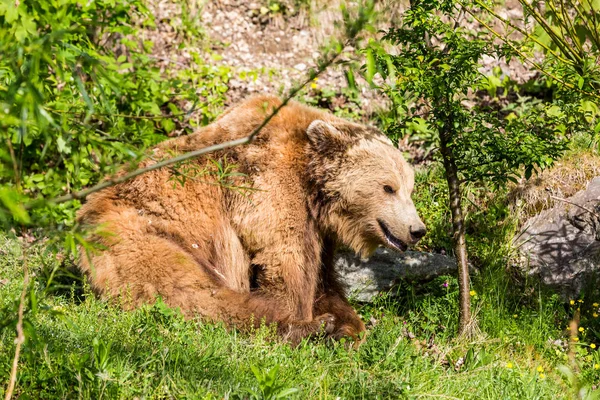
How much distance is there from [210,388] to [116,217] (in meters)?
2.07

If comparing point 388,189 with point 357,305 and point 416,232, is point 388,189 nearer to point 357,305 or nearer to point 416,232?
point 416,232

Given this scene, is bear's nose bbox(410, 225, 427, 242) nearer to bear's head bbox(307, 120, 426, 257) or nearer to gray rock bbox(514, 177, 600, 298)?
bear's head bbox(307, 120, 426, 257)

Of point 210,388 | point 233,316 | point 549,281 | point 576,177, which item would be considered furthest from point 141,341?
point 576,177

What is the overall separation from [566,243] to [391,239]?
1988mm

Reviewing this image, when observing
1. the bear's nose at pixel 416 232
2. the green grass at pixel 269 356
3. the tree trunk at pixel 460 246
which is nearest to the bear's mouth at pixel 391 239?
the bear's nose at pixel 416 232

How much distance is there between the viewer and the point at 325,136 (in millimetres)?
6082

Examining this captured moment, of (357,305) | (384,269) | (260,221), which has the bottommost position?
(357,305)

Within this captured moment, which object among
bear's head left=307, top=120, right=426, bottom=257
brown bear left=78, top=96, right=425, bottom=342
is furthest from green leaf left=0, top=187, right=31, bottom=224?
bear's head left=307, top=120, right=426, bottom=257

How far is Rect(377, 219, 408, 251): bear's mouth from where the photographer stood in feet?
20.1

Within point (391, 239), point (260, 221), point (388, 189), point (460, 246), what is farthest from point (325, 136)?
point (460, 246)

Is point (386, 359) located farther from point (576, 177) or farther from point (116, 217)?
point (576, 177)

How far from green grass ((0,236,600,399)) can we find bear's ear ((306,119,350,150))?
153 cm

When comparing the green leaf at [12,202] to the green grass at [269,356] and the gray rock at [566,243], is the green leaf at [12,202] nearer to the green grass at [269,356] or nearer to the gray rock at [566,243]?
the green grass at [269,356]

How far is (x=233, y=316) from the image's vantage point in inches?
224
